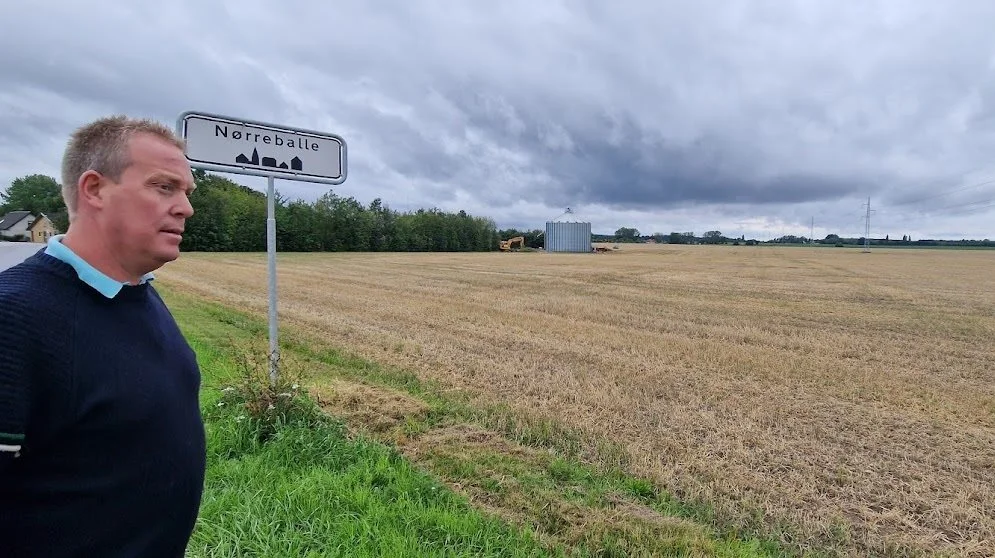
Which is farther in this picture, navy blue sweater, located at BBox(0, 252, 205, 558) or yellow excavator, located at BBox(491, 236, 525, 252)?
yellow excavator, located at BBox(491, 236, 525, 252)

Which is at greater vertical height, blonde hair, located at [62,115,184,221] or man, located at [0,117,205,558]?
blonde hair, located at [62,115,184,221]

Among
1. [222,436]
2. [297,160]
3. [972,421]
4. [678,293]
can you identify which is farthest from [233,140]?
[678,293]

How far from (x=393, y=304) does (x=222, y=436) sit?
363 inches

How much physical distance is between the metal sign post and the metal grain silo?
239 feet

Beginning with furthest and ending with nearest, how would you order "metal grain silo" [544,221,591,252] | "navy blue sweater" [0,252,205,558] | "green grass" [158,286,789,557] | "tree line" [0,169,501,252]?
"metal grain silo" [544,221,591,252] < "tree line" [0,169,501,252] < "green grass" [158,286,789,557] < "navy blue sweater" [0,252,205,558]

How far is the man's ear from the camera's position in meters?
1.27

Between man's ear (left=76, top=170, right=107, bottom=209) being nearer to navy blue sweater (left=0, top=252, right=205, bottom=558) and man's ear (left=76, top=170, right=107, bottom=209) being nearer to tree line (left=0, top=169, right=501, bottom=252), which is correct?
navy blue sweater (left=0, top=252, right=205, bottom=558)

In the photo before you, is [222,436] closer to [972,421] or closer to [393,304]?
[972,421]

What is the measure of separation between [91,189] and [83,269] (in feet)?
0.68

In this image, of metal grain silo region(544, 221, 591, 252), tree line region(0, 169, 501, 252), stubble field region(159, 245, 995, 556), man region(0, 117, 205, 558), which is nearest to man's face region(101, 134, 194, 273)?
man region(0, 117, 205, 558)

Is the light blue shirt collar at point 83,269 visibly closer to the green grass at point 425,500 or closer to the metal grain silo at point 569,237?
the green grass at point 425,500

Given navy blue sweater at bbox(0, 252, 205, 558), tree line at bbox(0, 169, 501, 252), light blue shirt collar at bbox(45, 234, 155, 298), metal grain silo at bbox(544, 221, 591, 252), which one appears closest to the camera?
navy blue sweater at bbox(0, 252, 205, 558)

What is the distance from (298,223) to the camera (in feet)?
192

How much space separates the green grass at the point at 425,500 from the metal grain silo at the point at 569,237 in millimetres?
73037
